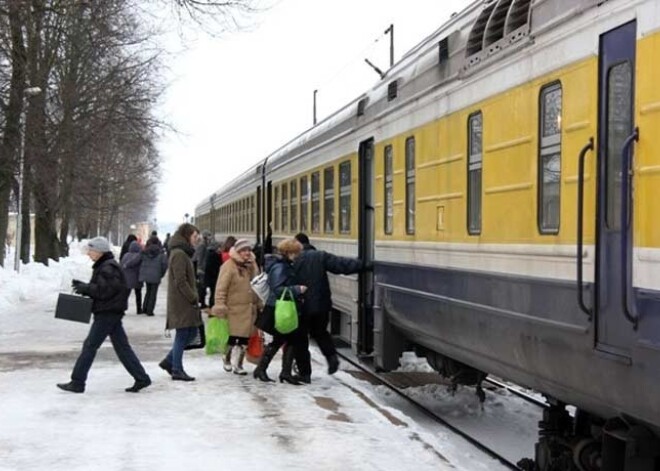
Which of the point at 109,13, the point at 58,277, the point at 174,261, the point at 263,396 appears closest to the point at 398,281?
the point at 263,396

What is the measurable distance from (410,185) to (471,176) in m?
1.74

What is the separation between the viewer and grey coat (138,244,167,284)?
18812 mm

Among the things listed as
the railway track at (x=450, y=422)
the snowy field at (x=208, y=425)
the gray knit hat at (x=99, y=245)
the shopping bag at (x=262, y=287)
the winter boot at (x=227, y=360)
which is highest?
the gray knit hat at (x=99, y=245)

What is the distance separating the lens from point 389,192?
9117 mm

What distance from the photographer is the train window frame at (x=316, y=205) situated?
13.3 metres

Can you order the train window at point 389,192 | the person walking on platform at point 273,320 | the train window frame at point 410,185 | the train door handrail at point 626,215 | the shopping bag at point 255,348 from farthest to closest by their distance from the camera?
the shopping bag at point 255,348, the person walking on platform at point 273,320, the train window at point 389,192, the train window frame at point 410,185, the train door handrail at point 626,215

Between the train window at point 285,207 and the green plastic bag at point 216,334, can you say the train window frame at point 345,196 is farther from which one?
the train window at point 285,207

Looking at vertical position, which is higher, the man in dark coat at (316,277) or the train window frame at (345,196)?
the train window frame at (345,196)

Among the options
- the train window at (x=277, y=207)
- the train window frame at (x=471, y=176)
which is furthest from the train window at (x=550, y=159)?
the train window at (x=277, y=207)

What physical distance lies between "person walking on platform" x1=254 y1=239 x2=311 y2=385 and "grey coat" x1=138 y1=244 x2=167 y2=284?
352 inches

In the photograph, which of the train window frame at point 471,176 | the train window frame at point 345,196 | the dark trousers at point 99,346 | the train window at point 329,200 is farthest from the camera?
the train window at point 329,200

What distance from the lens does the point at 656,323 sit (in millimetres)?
4152

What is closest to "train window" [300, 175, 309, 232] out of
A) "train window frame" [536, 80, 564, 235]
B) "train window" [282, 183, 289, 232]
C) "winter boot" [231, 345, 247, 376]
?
"train window" [282, 183, 289, 232]

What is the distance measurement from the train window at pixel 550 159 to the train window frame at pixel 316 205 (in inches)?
313
